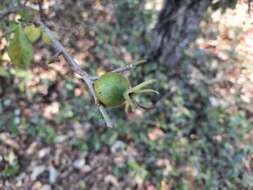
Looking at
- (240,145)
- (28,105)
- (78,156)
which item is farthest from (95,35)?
(240,145)

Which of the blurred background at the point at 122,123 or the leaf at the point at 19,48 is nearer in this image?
the leaf at the point at 19,48

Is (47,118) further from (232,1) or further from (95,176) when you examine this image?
(232,1)

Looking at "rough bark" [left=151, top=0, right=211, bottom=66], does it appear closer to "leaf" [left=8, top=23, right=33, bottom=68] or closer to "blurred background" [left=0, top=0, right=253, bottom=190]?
"blurred background" [left=0, top=0, right=253, bottom=190]

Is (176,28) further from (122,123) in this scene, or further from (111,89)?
(111,89)

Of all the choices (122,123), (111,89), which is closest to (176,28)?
(122,123)

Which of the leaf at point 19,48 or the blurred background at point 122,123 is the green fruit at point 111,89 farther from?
the blurred background at point 122,123

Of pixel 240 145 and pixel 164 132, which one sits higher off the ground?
pixel 164 132

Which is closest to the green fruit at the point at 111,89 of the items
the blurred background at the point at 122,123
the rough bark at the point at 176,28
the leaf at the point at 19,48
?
the leaf at the point at 19,48
